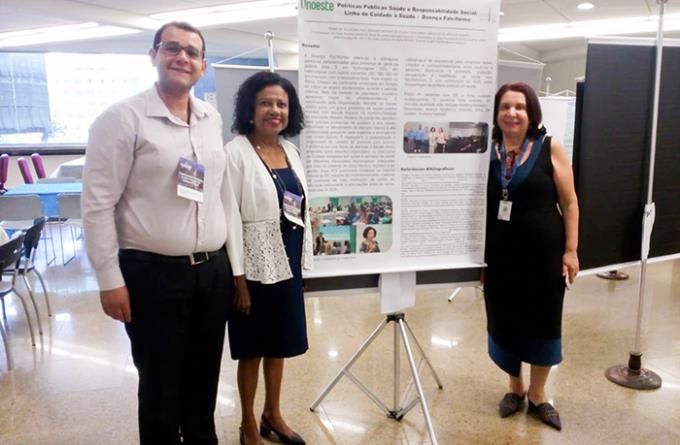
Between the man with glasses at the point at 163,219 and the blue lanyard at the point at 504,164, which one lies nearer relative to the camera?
the man with glasses at the point at 163,219

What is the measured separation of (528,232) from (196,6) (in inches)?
209

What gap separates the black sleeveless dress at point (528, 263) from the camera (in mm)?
2178

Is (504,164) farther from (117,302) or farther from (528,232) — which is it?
(117,302)

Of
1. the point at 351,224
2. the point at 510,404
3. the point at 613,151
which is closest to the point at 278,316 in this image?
the point at 351,224

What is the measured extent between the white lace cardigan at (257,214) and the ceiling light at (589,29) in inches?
271

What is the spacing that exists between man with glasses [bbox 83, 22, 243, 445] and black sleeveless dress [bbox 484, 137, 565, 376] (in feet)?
3.99

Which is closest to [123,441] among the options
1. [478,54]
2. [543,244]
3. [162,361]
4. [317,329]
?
→ [162,361]

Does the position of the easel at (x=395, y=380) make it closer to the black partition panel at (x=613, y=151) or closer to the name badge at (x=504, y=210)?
the name badge at (x=504, y=210)

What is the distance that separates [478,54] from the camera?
203cm

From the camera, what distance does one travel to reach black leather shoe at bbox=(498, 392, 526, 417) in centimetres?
243

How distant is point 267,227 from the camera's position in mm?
1879

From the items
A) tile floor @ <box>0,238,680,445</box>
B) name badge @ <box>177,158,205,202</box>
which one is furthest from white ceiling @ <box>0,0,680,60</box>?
name badge @ <box>177,158,205,202</box>

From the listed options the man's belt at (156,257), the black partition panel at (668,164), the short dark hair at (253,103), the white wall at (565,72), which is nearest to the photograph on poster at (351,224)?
the short dark hair at (253,103)

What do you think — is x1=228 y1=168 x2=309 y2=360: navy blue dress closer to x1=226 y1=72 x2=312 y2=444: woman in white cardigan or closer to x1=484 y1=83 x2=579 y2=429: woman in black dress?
x1=226 y1=72 x2=312 y2=444: woman in white cardigan
